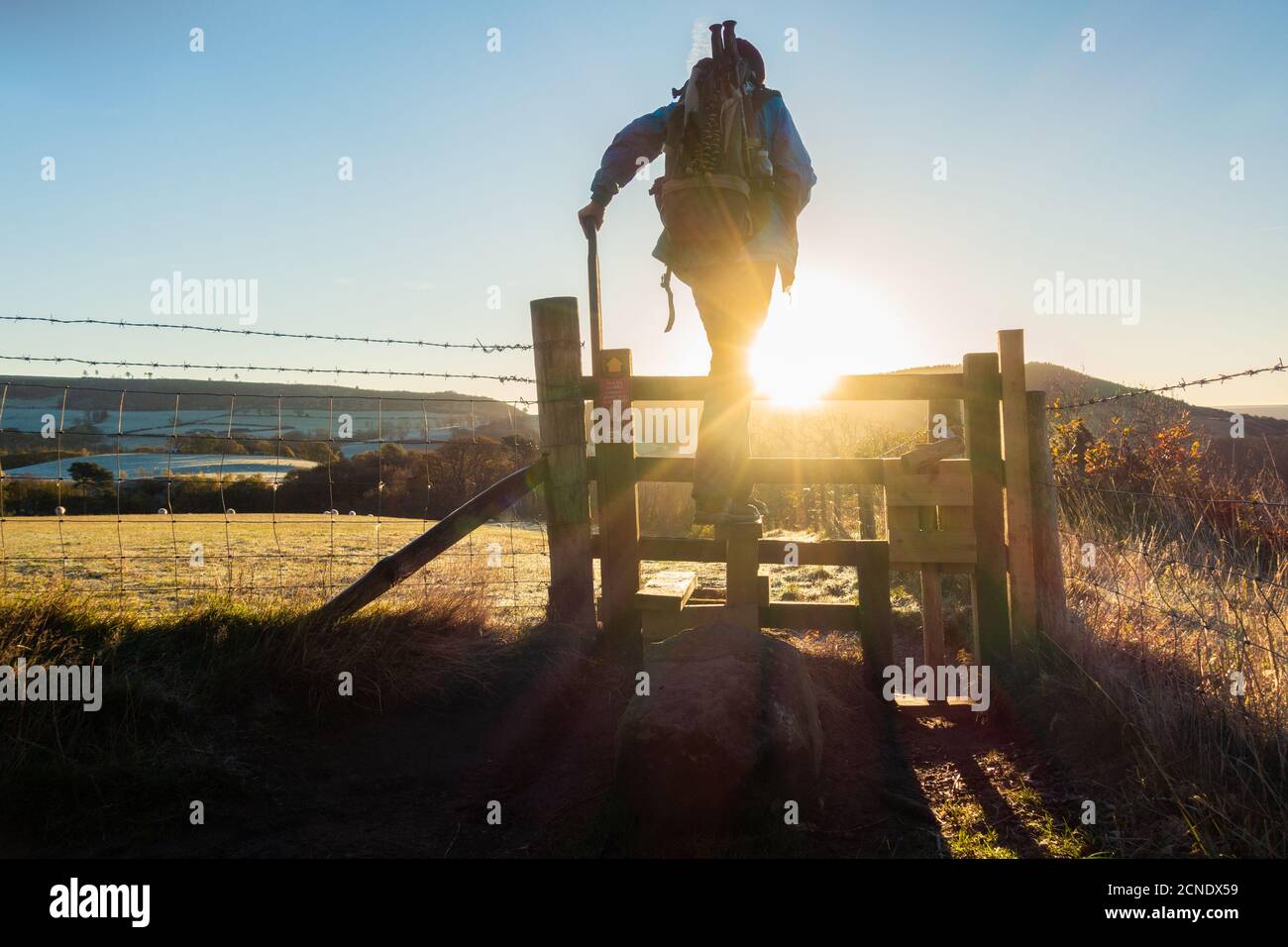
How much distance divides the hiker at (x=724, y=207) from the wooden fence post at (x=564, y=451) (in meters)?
0.80

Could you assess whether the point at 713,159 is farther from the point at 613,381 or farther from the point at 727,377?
the point at 613,381

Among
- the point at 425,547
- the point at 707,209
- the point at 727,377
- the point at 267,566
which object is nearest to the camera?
the point at 707,209

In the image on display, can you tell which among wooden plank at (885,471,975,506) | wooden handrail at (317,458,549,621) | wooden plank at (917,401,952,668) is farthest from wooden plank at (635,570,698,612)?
wooden plank at (917,401,952,668)

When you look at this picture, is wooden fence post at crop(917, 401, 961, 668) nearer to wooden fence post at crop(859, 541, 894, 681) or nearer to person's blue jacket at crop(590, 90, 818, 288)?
wooden fence post at crop(859, 541, 894, 681)

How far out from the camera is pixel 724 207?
384cm

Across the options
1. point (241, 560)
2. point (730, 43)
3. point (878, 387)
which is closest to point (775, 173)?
point (730, 43)

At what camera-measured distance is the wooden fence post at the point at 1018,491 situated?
505cm

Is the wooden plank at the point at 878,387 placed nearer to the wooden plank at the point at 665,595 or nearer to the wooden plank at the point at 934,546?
the wooden plank at the point at 934,546

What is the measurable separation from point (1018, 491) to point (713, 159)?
2.79m

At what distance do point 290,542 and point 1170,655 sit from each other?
10.1m

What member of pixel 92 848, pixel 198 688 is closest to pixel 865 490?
pixel 198 688

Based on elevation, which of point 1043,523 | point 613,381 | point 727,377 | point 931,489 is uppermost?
point 613,381

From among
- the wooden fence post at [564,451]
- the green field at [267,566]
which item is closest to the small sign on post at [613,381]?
the wooden fence post at [564,451]
